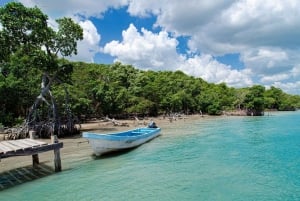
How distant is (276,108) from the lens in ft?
339

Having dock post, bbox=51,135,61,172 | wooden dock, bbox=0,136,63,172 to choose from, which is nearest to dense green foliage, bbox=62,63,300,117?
dock post, bbox=51,135,61,172

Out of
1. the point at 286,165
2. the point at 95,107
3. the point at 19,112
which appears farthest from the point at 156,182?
the point at 95,107

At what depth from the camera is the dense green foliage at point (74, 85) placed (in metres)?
23.9

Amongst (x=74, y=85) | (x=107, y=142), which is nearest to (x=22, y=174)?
(x=107, y=142)

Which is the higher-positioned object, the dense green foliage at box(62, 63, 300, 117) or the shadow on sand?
the dense green foliage at box(62, 63, 300, 117)

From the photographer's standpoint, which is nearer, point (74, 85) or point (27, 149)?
point (27, 149)

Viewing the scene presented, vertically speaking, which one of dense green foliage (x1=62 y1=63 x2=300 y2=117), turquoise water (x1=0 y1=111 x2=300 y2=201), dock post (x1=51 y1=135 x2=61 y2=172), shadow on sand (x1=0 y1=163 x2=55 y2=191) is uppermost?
dense green foliage (x1=62 y1=63 x2=300 y2=117)

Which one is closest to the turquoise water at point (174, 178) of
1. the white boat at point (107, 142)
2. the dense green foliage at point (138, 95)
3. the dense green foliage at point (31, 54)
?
the white boat at point (107, 142)

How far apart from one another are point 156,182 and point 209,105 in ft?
199

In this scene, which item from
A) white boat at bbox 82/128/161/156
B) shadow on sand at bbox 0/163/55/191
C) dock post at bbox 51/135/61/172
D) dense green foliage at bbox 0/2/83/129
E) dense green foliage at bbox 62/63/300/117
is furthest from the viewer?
dense green foliage at bbox 62/63/300/117

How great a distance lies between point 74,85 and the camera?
142 feet

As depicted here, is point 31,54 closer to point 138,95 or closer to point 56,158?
point 56,158

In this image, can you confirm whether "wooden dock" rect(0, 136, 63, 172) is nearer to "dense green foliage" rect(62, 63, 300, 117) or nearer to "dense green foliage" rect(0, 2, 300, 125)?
"dense green foliage" rect(0, 2, 300, 125)

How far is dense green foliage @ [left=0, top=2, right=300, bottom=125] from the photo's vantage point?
23.9m
